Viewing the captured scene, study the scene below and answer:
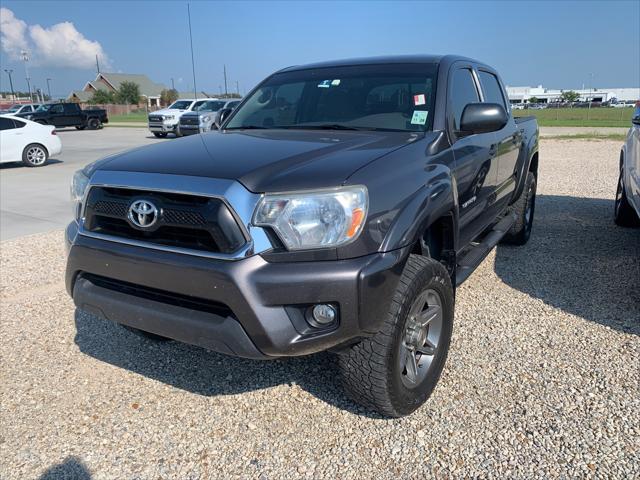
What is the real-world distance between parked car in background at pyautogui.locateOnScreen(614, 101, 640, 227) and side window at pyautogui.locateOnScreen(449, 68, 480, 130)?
Result: 1.65 meters

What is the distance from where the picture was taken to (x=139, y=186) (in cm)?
248

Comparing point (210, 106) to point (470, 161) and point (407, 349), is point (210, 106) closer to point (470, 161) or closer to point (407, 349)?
point (470, 161)

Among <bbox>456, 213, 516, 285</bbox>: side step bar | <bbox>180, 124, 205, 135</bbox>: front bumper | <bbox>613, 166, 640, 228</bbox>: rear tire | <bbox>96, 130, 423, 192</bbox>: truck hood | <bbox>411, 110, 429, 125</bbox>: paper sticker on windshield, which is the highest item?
<bbox>411, 110, 429, 125</bbox>: paper sticker on windshield

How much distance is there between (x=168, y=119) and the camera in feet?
76.3

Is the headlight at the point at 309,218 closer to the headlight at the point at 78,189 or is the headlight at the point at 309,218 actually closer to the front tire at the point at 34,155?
the headlight at the point at 78,189

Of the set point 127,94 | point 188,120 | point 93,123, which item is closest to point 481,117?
point 188,120

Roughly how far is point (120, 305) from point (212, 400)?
2.74 feet

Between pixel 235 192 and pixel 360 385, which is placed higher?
pixel 235 192

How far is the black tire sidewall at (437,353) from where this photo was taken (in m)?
2.48

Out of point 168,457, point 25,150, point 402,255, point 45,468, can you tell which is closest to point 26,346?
point 45,468

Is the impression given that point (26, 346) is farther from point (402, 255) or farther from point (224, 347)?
point (402, 255)

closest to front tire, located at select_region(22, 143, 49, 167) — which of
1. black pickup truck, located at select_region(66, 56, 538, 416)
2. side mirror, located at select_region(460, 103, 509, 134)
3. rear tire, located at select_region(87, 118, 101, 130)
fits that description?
black pickup truck, located at select_region(66, 56, 538, 416)

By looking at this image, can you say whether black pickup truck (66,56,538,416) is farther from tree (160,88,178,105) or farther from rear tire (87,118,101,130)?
tree (160,88,178,105)

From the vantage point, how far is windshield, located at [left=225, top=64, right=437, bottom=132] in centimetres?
338
